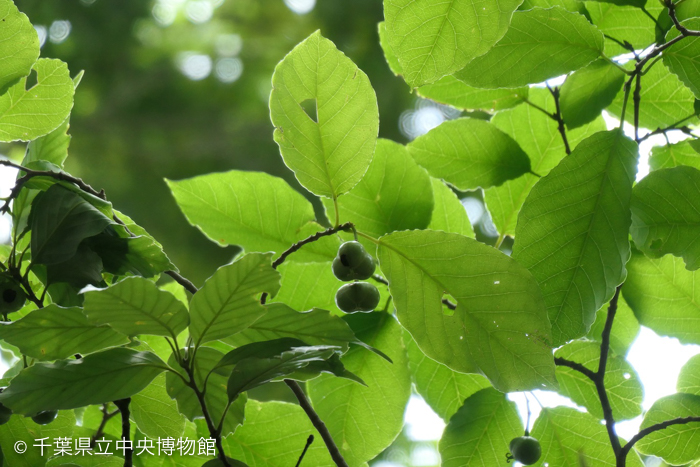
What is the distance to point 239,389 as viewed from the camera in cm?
53

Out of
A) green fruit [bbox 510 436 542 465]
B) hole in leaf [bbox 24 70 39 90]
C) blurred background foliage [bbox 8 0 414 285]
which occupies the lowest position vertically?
green fruit [bbox 510 436 542 465]

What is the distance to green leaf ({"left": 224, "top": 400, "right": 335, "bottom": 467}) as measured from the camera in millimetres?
759

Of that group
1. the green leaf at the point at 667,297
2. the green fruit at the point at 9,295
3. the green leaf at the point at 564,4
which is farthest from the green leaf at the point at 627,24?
the green fruit at the point at 9,295

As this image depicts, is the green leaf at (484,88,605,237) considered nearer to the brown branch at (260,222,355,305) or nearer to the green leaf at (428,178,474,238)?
the green leaf at (428,178,474,238)

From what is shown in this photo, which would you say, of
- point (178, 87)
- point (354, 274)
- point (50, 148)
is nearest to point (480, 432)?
point (354, 274)

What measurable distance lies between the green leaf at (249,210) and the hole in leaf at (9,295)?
0.23 meters

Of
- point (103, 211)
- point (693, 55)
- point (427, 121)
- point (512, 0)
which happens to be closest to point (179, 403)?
point (103, 211)

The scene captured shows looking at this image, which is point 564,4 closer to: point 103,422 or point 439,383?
point 439,383

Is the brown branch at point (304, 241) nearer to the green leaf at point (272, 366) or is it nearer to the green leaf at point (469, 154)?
the green leaf at point (272, 366)

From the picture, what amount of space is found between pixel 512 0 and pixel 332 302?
1.39 ft

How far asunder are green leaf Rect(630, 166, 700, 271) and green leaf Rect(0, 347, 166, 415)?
0.54 m

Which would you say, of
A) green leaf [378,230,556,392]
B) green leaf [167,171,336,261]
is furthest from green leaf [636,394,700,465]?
green leaf [167,171,336,261]

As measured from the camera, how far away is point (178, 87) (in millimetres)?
5859

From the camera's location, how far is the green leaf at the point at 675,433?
2.37 feet
